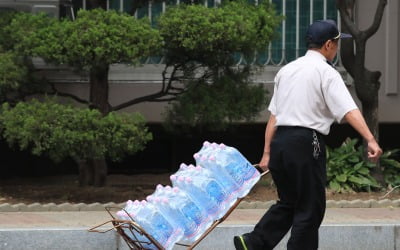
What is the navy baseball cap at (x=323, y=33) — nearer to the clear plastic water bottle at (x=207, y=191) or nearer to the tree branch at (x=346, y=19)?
the clear plastic water bottle at (x=207, y=191)

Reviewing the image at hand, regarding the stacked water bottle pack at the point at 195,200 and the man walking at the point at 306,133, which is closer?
the stacked water bottle pack at the point at 195,200

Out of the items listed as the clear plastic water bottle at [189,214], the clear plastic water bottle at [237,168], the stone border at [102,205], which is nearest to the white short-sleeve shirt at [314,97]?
the clear plastic water bottle at [237,168]

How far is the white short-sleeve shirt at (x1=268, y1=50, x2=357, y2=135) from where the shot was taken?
219 inches

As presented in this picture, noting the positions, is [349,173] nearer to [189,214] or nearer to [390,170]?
[390,170]

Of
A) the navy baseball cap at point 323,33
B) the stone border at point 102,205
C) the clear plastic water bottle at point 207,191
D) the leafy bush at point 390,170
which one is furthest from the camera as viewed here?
the leafy bush at point 390,170

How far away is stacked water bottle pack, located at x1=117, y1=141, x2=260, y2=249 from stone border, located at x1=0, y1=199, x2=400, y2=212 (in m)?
3.50

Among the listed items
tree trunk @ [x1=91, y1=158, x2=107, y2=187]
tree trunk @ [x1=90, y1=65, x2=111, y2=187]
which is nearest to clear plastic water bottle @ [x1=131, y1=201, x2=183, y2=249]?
tree trunk @ [x1=90, y1=65, x2=111, y2=187]

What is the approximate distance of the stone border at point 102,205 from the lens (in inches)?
344

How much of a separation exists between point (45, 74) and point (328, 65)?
5.36 metres

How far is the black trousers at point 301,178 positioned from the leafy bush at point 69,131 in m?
3.14

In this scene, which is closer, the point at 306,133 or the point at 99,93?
the point at 306,133

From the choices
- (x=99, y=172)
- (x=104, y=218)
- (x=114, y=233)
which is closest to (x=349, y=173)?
(x=99, y=172)

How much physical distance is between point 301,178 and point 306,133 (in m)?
0.31

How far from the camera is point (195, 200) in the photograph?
521cm
